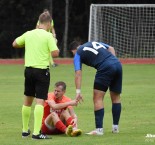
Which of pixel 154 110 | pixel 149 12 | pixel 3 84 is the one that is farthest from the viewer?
pixel 149 12

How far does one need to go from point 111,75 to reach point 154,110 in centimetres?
317

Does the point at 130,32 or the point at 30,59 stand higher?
the point at 30,59

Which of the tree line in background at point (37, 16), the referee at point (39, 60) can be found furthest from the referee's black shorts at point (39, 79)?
the tree line in background at point (37, 16)

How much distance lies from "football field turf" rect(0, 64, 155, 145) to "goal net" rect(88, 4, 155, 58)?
6.80 m

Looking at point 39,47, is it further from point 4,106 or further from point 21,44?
point 4,106

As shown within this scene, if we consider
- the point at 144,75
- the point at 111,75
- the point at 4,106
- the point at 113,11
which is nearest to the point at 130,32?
the point at 113,11

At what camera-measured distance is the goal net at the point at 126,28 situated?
29.7 metres

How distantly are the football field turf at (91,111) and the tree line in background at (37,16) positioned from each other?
37.9 feet

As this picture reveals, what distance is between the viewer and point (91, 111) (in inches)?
529

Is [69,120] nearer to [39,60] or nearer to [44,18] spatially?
[39,60]

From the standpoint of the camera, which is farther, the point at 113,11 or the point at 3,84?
the point at 113,11

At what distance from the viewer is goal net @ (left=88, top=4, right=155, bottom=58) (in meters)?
29.7

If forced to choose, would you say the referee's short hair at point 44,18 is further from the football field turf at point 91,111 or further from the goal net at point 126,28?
the goal net at point 126,28

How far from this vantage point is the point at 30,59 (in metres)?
10.0
